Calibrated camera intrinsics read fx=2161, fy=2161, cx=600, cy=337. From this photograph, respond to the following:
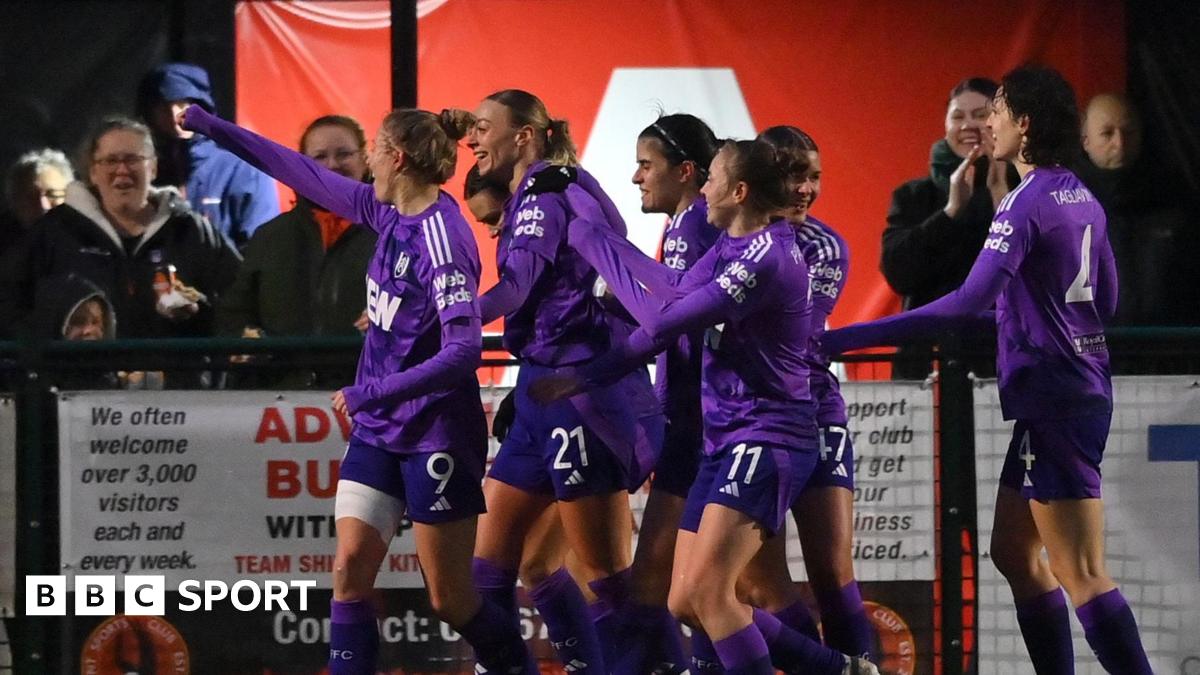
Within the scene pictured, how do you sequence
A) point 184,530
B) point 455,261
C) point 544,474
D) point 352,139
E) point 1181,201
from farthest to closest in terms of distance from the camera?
point 1181,201, point 352,139, point 184,530, point 544,474, point 455,261

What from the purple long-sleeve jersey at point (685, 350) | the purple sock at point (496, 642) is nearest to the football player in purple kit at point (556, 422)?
the purple long-sleeve jersey at point (685, 350)

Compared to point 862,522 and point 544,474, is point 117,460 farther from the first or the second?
point 862,522

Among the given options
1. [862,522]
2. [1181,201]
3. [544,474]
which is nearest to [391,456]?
[544,474]

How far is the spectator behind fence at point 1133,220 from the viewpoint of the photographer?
9266mm

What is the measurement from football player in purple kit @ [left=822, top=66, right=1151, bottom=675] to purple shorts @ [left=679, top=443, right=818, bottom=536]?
14.6 inches

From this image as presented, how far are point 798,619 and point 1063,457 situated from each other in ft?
3.48

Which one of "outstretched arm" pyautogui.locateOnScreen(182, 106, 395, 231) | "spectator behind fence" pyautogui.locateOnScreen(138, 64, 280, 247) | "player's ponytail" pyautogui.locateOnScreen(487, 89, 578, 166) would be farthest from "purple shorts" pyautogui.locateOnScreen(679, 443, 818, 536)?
"spectator behind fence" pyautogui.locateOnScreen(138, 64, 280, 247)

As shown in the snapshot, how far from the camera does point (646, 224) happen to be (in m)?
10.0

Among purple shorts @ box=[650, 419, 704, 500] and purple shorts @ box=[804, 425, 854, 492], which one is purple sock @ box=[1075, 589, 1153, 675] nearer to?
purple shorts @ box=[804, 425, 854, 492]

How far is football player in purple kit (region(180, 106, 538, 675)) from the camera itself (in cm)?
645

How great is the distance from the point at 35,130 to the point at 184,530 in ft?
11.0

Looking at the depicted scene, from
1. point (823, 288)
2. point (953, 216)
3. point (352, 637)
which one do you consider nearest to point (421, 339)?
point (352, 637)

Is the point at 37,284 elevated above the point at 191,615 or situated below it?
above

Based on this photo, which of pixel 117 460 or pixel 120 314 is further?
pixel 120 314
